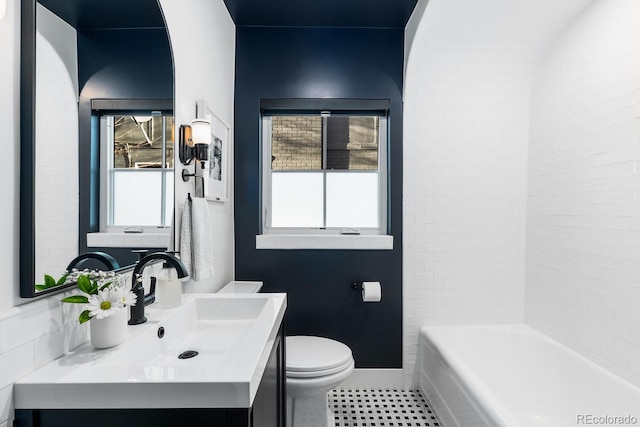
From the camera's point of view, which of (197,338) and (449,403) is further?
(449,403)

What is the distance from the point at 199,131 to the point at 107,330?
0.92 metres

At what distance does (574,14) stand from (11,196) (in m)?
2.69

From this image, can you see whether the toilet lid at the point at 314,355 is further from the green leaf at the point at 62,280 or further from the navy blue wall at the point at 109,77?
the green leaf at the point at 62,280

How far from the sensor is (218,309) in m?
1.57

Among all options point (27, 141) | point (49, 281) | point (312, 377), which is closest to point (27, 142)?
point (27, 141)

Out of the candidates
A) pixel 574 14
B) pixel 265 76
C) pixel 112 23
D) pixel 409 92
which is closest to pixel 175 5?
pixel 112 23

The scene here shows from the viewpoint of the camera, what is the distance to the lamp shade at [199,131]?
5.26ft

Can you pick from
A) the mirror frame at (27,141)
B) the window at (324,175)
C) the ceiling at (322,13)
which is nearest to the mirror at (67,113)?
the mirror frame at (27,141)

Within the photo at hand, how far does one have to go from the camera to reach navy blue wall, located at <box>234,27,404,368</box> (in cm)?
250

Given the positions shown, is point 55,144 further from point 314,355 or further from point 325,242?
point 325,242

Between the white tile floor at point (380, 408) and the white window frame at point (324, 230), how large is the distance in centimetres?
97

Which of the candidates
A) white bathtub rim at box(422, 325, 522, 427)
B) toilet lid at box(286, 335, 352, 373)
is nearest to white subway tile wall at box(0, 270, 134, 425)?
toilet lid at box(286, 335, 352, 373)

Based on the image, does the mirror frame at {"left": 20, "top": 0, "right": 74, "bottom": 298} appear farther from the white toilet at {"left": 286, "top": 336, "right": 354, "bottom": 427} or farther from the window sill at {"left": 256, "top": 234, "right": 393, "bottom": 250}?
the window sill at {"left": 256, "top": 234, "right": 393, "bottom": 250}

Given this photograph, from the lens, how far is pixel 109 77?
109cm
